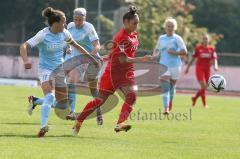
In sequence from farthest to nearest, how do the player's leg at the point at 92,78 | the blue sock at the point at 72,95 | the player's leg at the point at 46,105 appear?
the blue sock at the point at 72,95
the player's leg at the point at 92,78
the player's leg at the point at 46,105

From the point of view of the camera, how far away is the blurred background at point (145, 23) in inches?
1511

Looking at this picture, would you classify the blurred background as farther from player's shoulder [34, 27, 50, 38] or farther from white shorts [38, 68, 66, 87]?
player's shoulder [34, 27, 50, 38]

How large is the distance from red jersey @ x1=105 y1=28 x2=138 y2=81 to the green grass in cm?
107

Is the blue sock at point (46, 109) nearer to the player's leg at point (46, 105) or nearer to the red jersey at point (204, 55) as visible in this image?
the player's leg at point (46, 105)

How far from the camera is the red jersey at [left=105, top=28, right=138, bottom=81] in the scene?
12.3 meters

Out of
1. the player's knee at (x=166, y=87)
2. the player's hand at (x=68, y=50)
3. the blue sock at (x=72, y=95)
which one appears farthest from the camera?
the player's knee at (x=166, y=87)

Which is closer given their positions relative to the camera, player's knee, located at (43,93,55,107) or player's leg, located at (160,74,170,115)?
player's knee, located at (43,93,55,107)

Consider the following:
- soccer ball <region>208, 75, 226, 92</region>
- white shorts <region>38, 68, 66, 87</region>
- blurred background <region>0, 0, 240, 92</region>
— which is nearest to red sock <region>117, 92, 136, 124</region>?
white shorts <region>38, 68, 66, 87</region>

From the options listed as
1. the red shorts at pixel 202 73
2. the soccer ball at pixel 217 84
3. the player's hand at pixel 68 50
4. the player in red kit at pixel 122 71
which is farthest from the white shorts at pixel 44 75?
the red shorts at pixel 202 73

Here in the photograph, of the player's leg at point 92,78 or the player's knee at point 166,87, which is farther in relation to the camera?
the player's knee at point 166,87

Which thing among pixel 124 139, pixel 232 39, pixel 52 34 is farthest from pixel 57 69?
pixel 232 39

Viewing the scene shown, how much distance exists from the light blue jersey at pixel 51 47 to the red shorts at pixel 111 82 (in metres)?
0.90

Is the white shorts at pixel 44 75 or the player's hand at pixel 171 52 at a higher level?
the player's hand at pixel 171 52

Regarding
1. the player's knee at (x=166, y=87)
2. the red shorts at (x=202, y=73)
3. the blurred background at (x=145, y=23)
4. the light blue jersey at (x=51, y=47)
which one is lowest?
the player's knee at (x=166, y=87)
